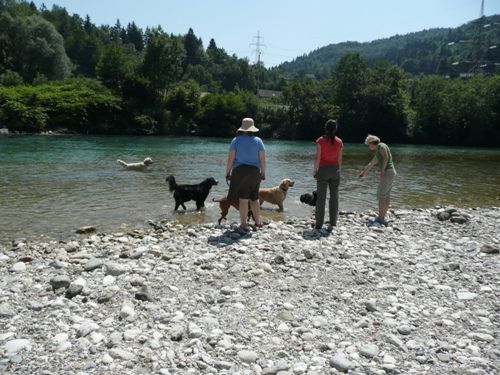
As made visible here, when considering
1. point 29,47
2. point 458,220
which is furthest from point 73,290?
point 29,47

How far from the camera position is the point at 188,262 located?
6719 millimetres

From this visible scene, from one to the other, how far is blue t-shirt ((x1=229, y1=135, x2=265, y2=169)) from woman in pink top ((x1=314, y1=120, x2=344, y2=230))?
148cm

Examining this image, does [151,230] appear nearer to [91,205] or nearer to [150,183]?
[91,205]

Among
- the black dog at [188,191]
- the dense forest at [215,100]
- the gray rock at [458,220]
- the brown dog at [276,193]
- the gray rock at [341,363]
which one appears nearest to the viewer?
the gray rock at [341,363]

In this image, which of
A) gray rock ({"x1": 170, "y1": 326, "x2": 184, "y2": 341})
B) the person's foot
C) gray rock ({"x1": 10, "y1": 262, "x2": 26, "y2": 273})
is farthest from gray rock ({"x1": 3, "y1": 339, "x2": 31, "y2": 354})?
the person's foot

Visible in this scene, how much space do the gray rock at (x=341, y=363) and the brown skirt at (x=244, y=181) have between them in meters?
4.88

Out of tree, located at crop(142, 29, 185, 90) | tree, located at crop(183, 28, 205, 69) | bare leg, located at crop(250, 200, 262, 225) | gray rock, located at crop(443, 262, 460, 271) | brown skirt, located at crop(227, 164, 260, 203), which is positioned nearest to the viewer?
gray rock, located at crop(443, 262, 460, 271)

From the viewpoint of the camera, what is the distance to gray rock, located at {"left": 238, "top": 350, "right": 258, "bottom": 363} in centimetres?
425

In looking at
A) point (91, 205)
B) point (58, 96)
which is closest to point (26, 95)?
point (58, 96)

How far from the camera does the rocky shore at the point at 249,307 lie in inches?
167

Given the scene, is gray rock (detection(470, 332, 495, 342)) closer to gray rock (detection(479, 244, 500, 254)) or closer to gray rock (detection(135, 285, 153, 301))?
gray rock (detection(479, 244, 500, 254))

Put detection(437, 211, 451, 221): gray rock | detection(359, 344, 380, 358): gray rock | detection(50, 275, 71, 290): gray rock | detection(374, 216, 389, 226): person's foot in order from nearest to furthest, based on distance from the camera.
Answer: detection(359, 344, 380, 358): gray rock → detection(50, 275, 71, 290): gray rock → detection(374, 216, 389, 226): person's foot → detection(437, 211, 451, 221): gray rock

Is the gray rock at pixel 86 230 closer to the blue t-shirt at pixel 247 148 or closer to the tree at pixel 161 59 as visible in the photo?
the blue t-shirt at pixel 247 148

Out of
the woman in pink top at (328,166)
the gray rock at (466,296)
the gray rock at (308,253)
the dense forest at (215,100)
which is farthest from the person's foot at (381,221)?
the dense forest at (215,100)
